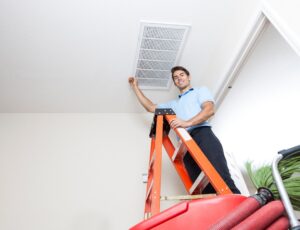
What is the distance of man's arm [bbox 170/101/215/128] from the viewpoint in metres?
1.51

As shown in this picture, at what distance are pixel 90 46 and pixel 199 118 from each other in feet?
3.25

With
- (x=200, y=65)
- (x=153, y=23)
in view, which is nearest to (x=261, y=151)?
(x=200, y=65)

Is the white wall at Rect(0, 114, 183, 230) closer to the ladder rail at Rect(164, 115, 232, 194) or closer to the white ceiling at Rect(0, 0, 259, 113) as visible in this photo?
the white ceiling at Rect(0, 0, 259, 113)

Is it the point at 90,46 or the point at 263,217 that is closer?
the point at 263,217

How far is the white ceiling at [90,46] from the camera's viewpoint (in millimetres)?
1781

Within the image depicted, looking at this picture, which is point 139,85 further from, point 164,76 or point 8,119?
point 8,119

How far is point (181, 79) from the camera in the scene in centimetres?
203

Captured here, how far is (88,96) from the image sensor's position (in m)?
2.28

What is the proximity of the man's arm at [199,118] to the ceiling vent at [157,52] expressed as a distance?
585 mm

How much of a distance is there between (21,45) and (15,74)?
0.91 ft

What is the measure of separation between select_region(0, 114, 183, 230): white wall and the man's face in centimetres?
53

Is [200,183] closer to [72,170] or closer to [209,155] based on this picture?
Result: [209,155]

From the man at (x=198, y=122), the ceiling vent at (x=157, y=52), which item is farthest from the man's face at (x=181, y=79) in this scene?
the ceiling vent at (x=157, y=52)

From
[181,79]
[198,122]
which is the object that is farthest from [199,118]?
[181,79]
